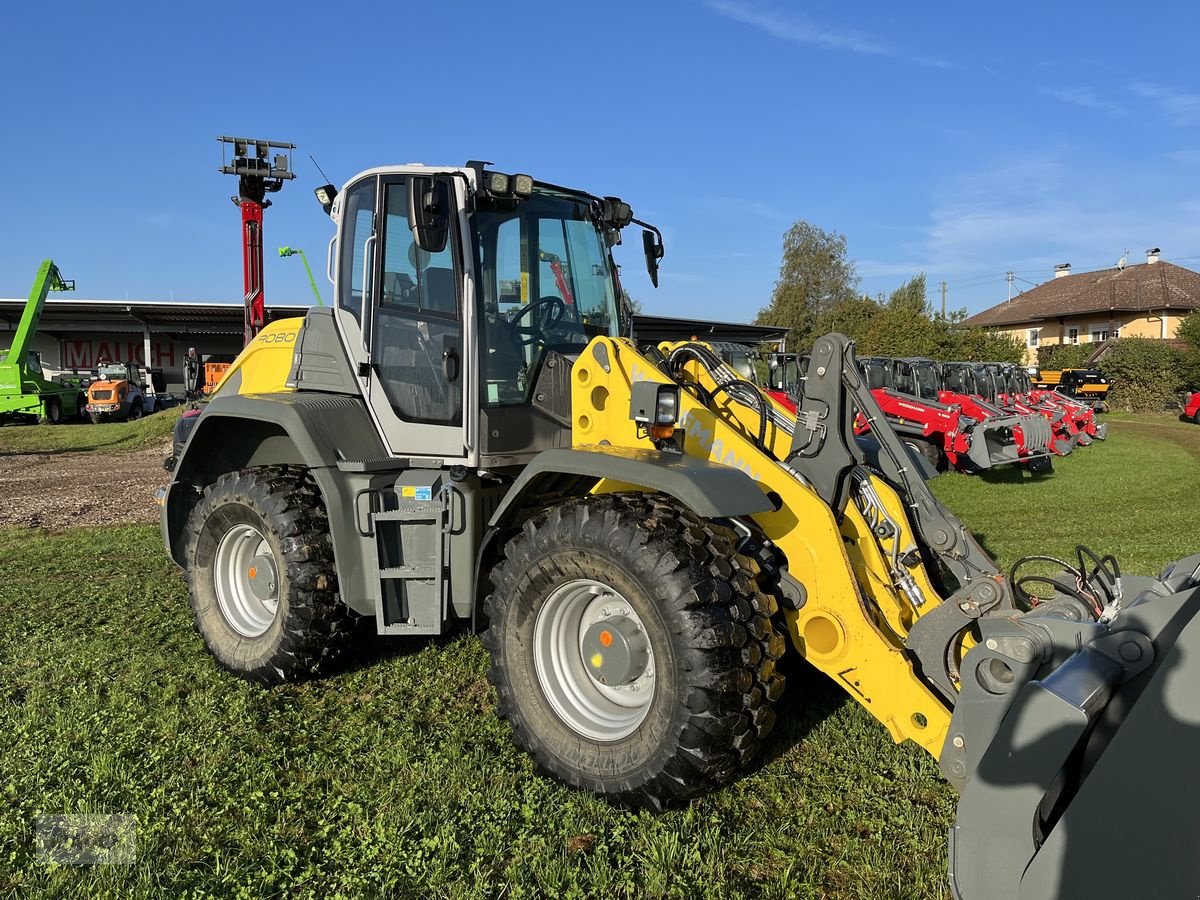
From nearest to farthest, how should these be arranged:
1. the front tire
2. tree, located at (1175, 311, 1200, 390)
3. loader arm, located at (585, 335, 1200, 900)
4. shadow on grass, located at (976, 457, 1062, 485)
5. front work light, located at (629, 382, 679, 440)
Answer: loader arm, located at (585, 335, 1200, 900)
front work light, located at (629, 382, 679, 440)
the front tire
shadow on grass, located at (976, 457, 1062, 485)
tree, located at (1175, 311, 1200, 390)

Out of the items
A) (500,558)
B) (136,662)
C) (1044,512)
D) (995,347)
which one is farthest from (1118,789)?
(995,347)

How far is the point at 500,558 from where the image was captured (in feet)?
14.0

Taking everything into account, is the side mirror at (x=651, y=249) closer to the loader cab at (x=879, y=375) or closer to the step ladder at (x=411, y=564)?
the step ladder at (x=411, y=564)

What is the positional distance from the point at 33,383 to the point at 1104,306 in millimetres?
46803

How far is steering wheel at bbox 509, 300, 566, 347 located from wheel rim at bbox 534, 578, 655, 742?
1.53 m

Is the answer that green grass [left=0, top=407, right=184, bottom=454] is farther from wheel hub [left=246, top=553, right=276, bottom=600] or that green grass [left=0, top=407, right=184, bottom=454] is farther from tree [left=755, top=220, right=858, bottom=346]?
tree [left=755, top=220, right=858, bottom=346]

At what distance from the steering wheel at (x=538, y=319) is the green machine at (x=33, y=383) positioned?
23684 millimetres

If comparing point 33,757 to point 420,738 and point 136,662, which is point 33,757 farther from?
point 420,738

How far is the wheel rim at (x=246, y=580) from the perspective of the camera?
501cm

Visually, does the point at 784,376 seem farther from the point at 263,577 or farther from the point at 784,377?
the point at 263,577

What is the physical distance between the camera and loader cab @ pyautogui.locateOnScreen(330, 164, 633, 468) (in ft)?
14.2

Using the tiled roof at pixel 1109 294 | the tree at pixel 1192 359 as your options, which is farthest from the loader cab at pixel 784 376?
the tiled roof at pixel 1109 294

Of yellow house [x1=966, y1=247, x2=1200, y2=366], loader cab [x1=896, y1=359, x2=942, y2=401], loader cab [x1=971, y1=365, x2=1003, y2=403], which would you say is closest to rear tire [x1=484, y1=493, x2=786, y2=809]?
loader cab [x1=896, y1=359, x2=942, y2=401]

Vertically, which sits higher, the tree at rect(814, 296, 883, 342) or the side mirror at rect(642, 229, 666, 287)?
the tree at rect(814, 296, 883, 342)
